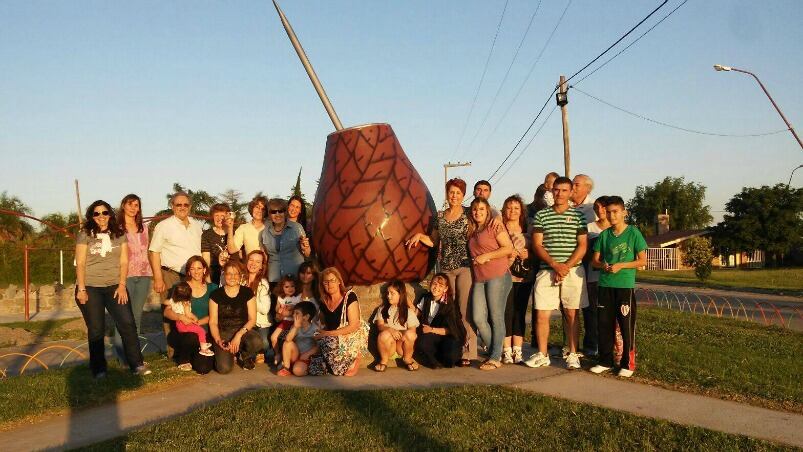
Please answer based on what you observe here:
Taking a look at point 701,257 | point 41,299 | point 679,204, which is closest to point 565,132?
point 701,257

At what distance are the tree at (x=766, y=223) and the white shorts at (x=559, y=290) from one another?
4319cm

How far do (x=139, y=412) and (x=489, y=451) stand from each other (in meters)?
2.64

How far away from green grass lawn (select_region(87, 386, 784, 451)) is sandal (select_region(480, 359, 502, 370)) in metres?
1.08

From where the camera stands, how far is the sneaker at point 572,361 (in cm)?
620

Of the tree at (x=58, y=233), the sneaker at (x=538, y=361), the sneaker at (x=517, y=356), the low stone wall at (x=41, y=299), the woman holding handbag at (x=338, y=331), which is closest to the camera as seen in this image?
the woman holding handbag at (x=338, y=331)

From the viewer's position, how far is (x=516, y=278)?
268 inches

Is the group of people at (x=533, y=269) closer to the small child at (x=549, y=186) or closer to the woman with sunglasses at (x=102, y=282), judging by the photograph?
the small child at (x=549, y=186)

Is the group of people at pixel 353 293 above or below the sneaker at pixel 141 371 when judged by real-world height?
above

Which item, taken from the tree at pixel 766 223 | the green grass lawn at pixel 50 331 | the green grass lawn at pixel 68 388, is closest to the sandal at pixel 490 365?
the green grass lawn at pixel 68 388

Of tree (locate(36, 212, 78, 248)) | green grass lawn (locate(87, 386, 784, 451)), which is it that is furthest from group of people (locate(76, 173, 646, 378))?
tree (locate(36, 212, 78, 248))

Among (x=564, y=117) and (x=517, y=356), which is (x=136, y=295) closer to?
(x=517, y=356)

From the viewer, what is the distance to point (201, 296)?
684 centimetres

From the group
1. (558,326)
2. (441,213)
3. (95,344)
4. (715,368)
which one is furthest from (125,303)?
(558,326)

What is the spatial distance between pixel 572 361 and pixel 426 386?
1.49 meters
